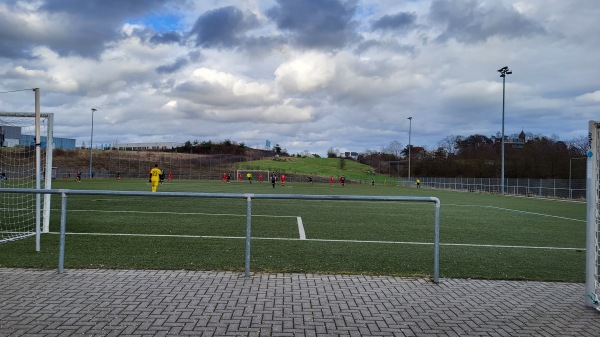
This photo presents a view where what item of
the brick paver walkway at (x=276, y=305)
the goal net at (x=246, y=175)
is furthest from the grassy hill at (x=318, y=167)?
the brick paver walkway at (x=276, y=305)

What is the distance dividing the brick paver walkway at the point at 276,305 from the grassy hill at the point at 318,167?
92066 mm

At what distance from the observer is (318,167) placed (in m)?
125

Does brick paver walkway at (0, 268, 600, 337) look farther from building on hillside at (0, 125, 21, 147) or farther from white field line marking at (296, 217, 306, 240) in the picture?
building on hillside at (0, 125, 21, 147)

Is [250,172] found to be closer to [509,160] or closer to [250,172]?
[250,172]

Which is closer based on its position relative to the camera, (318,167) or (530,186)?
(530,186)

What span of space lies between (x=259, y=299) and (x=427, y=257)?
13.7ft

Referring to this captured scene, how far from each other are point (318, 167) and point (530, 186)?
267ft

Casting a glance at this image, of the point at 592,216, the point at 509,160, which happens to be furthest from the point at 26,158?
the point at 509,160

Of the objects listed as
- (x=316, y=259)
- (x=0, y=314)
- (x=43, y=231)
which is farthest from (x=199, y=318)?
(x=43, y=231)

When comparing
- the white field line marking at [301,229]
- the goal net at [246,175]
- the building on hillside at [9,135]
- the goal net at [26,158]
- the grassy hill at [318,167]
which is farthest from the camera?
the grassy hill at [318,167]

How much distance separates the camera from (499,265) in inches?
310

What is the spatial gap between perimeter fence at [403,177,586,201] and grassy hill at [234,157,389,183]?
38440mm

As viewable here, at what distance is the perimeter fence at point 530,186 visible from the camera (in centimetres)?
3844

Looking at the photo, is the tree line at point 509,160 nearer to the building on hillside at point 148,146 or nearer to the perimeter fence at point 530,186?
the perimeter fence at point 530,186
